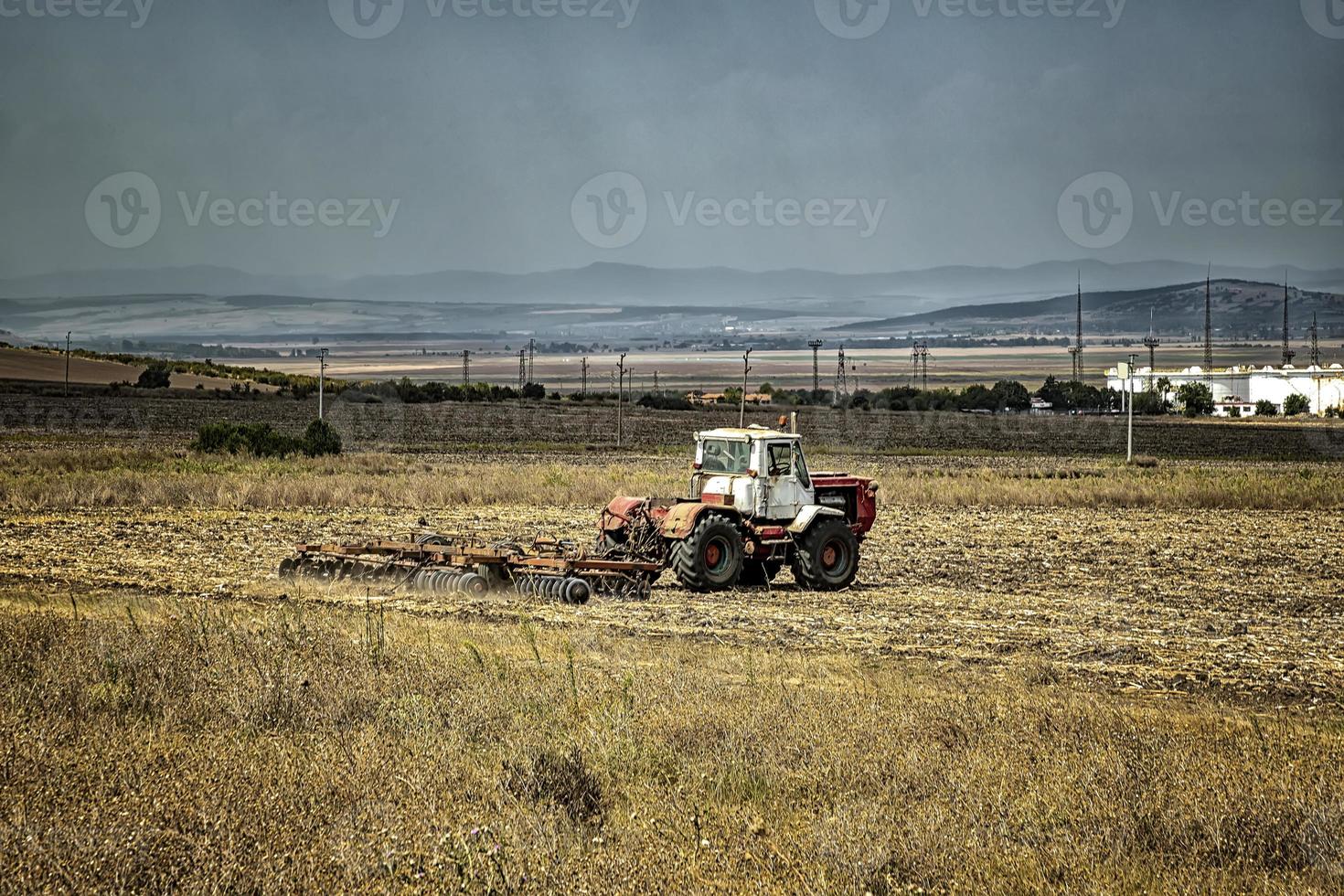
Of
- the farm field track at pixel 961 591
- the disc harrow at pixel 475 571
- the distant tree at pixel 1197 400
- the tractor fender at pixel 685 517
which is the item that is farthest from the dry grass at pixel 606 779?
the distant tree at pixel 1197 400

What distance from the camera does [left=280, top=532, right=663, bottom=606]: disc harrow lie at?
17.8 m

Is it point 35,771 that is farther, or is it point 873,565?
point 873,565

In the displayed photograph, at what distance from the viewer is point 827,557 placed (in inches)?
786

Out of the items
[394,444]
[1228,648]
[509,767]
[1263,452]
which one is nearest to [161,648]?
[509,767]

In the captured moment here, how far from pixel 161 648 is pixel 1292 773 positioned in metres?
9.23

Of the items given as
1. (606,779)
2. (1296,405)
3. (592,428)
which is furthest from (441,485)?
(1296,405)

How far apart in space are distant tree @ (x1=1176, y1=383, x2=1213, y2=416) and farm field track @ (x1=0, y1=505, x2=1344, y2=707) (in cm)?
11590

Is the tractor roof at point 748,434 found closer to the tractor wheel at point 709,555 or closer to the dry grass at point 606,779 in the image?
the tractor wheel at point 709,555

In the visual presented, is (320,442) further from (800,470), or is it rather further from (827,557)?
(827,557)

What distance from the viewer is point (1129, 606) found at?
728 inches

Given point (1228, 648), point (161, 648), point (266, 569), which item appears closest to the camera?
point (161, 648)

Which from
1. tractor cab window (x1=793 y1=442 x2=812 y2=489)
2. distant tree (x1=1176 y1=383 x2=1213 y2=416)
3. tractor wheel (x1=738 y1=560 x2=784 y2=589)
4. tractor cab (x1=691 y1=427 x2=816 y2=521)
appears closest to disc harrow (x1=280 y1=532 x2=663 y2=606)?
tractor cab (x1=691 y1=427 x2=816 y2=521)

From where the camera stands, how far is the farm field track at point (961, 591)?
47.8 ft

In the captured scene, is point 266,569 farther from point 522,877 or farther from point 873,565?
point 522,877
